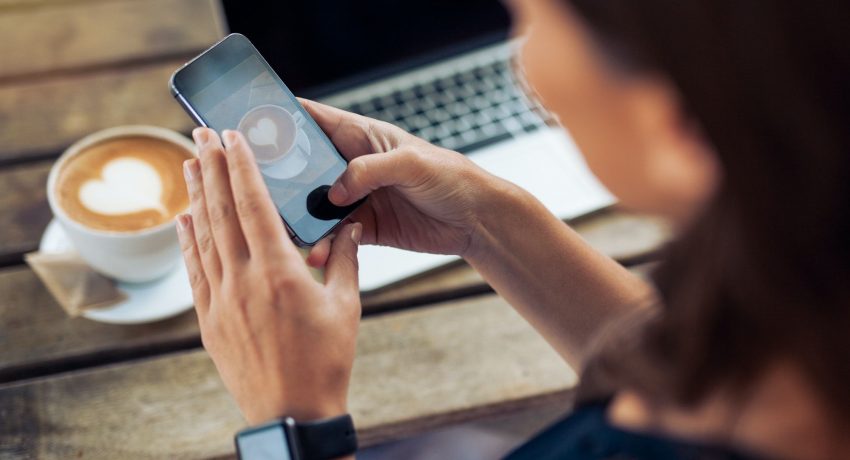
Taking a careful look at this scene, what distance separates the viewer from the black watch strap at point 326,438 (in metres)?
0.54

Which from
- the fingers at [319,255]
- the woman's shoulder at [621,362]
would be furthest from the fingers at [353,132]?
the woman's shoulder at [621,362]

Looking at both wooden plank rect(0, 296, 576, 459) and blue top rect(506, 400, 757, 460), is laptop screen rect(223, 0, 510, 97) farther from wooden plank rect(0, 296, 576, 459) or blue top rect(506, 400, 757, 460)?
blue top rect(506, 400, 757, 460)

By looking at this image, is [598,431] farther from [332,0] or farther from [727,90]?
[332,0]

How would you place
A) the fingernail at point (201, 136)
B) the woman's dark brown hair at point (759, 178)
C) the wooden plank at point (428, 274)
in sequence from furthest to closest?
the wooden plank at point (428, 274)
the fingernail at point (201, 136)
the woman's dark brown hair at point (759, 178)

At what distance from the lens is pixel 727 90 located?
366 mm

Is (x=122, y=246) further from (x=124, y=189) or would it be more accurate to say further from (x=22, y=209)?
(x=22, y=209)

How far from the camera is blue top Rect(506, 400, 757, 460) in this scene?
508 millimetres

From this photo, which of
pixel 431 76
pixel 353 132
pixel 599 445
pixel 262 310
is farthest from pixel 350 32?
pixel 599 445

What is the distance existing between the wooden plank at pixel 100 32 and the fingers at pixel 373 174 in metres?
0.44

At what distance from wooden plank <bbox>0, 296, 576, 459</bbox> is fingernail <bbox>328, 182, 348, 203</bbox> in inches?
6.4

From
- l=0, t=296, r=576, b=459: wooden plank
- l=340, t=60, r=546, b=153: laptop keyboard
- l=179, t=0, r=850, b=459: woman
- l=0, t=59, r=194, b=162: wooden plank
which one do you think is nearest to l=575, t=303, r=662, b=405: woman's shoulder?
l=179, t=0, r=850, b=459: woman

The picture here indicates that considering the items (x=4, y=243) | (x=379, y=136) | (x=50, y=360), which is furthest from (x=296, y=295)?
(x=4, y=243)

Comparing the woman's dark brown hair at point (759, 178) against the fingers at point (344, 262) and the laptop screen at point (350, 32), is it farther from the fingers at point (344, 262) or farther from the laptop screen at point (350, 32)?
the laptop screen at point (350, 32)

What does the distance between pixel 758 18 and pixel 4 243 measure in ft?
2.53
